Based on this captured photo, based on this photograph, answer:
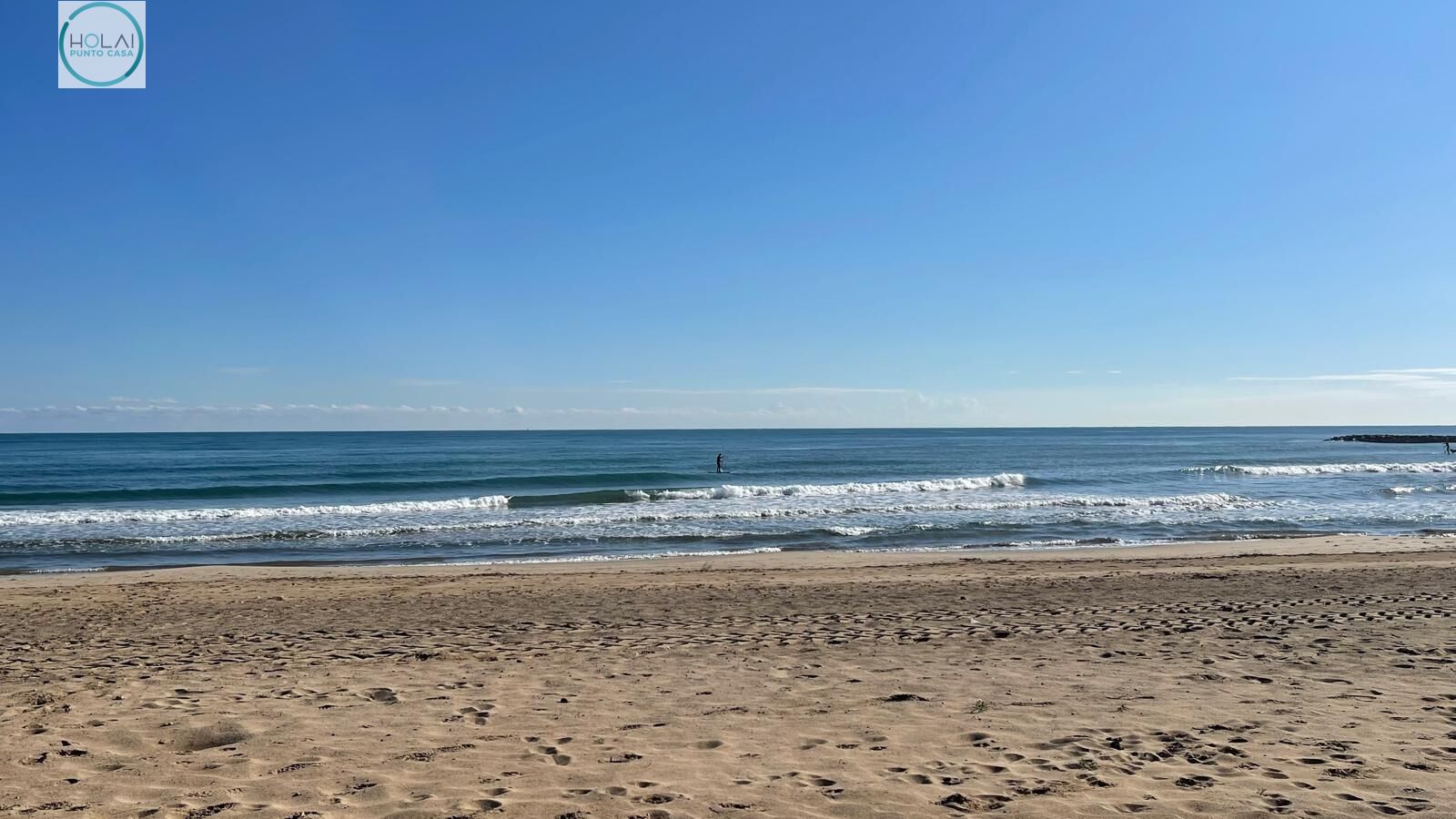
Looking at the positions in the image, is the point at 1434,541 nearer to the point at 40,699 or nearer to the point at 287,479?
the point at 40,699

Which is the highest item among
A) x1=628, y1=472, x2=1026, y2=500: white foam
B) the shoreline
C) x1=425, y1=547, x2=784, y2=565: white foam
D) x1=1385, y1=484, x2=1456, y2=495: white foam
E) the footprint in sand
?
the footprint in sand

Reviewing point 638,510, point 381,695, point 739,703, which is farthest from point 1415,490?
point 381,695

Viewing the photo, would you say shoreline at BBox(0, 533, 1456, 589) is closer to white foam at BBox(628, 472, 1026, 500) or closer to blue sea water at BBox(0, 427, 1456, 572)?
blue sea water at BBox(0, 427, 1456, 572)

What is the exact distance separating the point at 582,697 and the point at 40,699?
14.6 ft

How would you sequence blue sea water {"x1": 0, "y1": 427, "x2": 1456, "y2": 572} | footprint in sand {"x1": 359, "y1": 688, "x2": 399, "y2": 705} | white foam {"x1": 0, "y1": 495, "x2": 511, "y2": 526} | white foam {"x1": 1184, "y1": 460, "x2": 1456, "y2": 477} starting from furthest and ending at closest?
1. white foam {"x1": 1184, "y1": 460, "x2": 1456, "y2": 477}
2. white foam {"x1": 0, "y1": 495, "x2": 511, "y2": 526}
3. blue sea water {"x1": 0, "y1": 427, "x2": 1456, "y2": 572}
4. footprint in sand {"x1": 359, "y1": 688, "x2": 399, "y2": 705}

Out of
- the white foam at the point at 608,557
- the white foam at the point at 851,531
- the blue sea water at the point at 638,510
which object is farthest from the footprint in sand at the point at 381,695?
the white foam at the point at 851,531

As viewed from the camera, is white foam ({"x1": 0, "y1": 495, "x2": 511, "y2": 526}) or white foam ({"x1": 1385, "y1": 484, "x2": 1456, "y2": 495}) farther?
white foam ({"x1": 1385, "y1": 484, "x2": 1456, "y2": 495})

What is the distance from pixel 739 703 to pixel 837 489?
30091 millimetres

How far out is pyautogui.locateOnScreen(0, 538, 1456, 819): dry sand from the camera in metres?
4.89

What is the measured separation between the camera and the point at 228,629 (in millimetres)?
10531

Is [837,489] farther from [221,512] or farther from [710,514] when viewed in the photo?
[221,512]

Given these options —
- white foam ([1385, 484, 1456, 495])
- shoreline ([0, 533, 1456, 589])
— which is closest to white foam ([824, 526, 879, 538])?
shoreline ([0, 533, 1456, 589])

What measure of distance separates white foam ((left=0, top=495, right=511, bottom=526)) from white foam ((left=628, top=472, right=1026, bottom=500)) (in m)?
6.95

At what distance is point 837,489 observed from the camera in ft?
120
